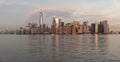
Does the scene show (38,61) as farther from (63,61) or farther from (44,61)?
(63,61)

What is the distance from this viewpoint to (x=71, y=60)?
1368 inches

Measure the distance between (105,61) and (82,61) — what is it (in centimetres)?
345

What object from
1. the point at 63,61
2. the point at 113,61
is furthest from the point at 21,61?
the point at 113,61

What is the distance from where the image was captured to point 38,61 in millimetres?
33500

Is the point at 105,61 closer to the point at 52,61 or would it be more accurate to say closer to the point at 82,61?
the point at 82,61

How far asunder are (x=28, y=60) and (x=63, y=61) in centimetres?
536

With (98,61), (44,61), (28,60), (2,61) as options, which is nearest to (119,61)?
(98,61)

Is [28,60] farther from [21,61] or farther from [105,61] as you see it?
[105,61]

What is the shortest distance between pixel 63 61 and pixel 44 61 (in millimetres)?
2848

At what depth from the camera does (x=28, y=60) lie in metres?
34.2

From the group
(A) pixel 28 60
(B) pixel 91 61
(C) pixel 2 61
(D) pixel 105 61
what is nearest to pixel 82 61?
(B) pixel 91 61

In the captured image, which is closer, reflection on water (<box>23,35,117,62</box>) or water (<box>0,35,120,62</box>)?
water (<box>0,35,120,62</box>)

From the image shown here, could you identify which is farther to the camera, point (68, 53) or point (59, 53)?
point (68, 53)

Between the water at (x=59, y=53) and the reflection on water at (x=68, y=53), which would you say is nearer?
the water at (x=59, y=53)
